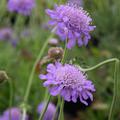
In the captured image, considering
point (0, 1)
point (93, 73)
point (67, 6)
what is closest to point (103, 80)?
point (93, 73)

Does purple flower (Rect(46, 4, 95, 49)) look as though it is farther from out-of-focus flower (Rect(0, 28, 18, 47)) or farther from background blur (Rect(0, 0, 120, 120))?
out-of-focus flower (Rect(0, 28, 18, 47))

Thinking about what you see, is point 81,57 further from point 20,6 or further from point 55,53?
point 55,53

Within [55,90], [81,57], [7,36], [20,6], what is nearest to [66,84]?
[55,90]

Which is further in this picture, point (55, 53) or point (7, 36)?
point (7, 36)

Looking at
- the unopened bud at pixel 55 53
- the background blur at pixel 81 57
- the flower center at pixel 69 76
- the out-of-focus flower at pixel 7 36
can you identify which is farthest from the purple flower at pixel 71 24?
the out-of-focus flower at pixel 7 36

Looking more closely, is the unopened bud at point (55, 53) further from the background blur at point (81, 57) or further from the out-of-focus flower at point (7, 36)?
the out-of-focus flower at point (7, 36)

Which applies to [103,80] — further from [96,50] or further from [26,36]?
[26,36]

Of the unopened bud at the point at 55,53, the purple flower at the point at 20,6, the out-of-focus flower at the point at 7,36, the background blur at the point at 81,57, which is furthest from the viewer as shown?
the out-of-focus flower at the point at 7,36
